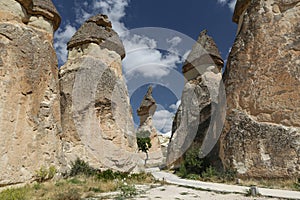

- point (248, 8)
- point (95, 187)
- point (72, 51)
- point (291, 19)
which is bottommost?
point (95, 187)

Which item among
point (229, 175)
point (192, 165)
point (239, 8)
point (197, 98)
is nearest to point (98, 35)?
point (239, 8)

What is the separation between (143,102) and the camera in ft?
89.6

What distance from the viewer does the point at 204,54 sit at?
56.4ft

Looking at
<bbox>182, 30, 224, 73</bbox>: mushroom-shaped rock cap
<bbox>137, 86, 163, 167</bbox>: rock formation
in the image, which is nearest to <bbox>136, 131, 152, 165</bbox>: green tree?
<bbox>137, 86, 163, 167</bbox>: rock formation

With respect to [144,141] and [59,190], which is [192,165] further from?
[144,141]

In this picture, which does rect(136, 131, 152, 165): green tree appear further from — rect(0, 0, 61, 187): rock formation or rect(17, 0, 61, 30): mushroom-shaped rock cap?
rect(17, 0, 61, 30): mushroom-shaped rock cap

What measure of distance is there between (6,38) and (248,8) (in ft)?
30.0

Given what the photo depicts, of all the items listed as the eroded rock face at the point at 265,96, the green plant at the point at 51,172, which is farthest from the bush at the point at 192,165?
the green plant at the point at 51,172

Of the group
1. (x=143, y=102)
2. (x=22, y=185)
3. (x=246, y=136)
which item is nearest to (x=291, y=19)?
(x=246, y=136)

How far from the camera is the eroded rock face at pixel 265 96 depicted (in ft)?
26.4

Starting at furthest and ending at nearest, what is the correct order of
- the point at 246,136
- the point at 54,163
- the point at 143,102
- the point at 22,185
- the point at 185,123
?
the point at 143,102
the point at 185,123
the point at 246,136
the point at 54,163
the point at 22,185

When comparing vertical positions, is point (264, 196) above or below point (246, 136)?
below

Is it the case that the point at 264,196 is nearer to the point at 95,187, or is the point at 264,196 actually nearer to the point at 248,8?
the point at 95,187

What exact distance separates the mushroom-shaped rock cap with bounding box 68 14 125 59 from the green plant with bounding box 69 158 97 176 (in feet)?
16.3
